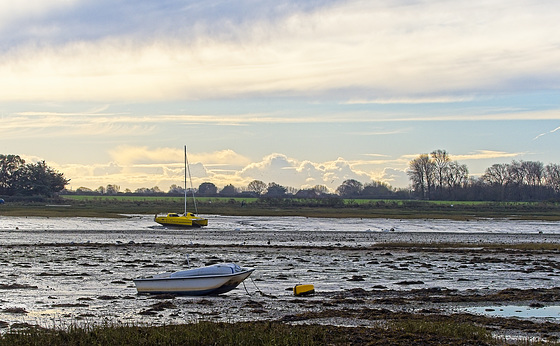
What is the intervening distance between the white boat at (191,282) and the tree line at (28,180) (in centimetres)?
10967

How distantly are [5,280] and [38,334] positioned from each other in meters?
11.9

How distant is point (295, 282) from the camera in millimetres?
26594

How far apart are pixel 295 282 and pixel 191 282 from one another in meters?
5.48

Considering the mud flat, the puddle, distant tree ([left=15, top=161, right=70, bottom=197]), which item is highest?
distant tree ([left=15, top=161, right=70, bottom=197])

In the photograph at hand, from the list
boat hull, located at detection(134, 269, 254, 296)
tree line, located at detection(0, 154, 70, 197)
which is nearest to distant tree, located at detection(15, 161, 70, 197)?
tree line, located at detection(0, 154, 70, 197)

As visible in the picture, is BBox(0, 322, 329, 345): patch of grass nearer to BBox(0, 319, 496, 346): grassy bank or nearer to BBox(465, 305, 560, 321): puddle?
BBox(0, 319, 496, 346): grassy bank

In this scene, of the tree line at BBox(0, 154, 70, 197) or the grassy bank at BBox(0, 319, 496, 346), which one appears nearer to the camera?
the grassy bank at BBox(0, 319, 496, 346)

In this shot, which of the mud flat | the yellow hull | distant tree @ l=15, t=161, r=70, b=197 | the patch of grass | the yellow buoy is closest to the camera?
the patch of grass

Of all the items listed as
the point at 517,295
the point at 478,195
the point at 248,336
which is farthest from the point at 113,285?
the point at 478,195

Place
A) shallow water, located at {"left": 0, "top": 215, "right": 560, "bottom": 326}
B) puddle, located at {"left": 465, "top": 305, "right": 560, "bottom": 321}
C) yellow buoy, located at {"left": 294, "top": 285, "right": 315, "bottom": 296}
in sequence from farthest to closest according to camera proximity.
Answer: yellow buoy, located at {"left": 294, "top": 285, "right": 315, "bottom": 296} < shallow water, located at {"left": 0, "top": 215, "right": 560, "bottom": 326} < puddle, located at {"left": 465, "top": 305, "right": 560, "bottom": 321}

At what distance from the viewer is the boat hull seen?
73.6ft

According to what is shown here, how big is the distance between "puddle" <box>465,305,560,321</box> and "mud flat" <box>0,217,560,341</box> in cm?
8

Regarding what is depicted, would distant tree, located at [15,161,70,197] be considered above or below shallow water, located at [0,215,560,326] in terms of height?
above

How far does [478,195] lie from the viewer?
17700 cm
